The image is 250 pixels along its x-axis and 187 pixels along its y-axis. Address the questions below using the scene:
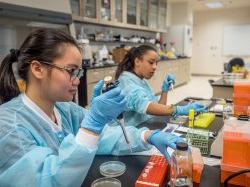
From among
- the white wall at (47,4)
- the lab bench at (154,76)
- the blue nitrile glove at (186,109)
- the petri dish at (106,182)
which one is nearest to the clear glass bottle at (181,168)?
the petri dish at (106,182)

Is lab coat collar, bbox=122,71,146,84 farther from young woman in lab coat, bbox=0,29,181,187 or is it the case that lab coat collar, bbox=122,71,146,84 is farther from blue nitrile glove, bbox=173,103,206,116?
young woman in lab coat, bbox=0,29,181,187

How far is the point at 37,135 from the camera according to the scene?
90cm

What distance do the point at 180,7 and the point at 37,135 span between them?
23.8 ft

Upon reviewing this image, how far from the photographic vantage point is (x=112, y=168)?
100cm

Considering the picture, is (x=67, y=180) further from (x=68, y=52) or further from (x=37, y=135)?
(x=68, y=52)

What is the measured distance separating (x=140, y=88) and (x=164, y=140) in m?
0.88

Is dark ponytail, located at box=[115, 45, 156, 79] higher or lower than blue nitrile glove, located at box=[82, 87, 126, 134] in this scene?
higher

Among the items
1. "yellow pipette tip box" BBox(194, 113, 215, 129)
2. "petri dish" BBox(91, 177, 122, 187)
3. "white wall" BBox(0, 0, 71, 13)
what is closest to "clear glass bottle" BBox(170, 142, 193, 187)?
"petri dish" BBox(91, 177, 122, 187)

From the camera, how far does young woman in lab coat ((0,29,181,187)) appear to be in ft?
2.45

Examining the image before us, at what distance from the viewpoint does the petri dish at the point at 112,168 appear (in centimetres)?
94

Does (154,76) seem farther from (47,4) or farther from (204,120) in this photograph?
(204,120)

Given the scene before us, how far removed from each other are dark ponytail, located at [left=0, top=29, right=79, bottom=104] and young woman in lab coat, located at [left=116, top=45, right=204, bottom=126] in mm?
858

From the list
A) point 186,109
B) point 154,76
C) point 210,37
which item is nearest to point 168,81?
point 186,109

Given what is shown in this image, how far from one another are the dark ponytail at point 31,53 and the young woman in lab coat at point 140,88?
86cm
